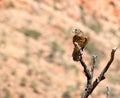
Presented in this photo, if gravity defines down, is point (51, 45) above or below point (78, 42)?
above

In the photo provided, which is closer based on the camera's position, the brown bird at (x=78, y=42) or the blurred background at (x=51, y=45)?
the brown bird at (x=78, y=42)

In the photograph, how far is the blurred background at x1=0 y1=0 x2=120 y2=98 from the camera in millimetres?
14227

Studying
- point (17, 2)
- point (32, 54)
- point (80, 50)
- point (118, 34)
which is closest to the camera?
point (80, 50)

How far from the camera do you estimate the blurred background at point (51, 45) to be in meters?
14.2

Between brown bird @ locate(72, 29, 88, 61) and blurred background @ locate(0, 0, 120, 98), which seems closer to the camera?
brown bird @ locate(72, 29, 88, 61)

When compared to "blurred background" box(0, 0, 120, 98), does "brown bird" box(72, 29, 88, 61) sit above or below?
below

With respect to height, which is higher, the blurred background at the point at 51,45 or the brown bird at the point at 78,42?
the blurred background at the point at 51,45

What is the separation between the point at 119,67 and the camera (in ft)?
57.0

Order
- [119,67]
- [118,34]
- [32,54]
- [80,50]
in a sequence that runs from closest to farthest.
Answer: [80,50]
[32,54]
[119,67]
[118,34]

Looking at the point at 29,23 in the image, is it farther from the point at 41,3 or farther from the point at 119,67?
the point at 119,67

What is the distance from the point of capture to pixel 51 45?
661 inches

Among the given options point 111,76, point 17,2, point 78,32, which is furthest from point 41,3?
point 78,32

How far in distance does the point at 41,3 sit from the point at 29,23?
2142mm

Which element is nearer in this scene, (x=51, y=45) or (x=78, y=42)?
(x=78, y=42)
